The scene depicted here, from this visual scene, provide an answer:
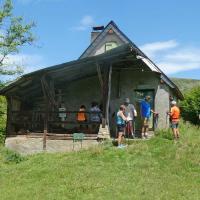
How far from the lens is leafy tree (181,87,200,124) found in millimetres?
38906

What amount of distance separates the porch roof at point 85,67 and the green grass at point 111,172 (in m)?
3.40

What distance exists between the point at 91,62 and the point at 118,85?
281 centimetres

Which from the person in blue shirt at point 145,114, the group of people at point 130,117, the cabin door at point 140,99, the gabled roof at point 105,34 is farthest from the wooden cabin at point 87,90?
the gabled roof at point 105,34

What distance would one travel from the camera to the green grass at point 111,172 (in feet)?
43.2

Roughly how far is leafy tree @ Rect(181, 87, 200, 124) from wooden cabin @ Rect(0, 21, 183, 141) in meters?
14.3

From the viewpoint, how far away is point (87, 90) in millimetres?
23875

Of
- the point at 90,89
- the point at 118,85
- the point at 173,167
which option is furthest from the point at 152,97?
the point at 173,167

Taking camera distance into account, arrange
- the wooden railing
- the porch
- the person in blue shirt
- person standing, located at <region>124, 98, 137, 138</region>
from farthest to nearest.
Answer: the wooden railing, the porch, the person in blue shirt, person standing, located at <region>124, 98, 137, 138</region>

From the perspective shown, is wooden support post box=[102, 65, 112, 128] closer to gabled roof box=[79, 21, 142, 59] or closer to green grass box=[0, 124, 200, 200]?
green grass box=[0, 124, 200, 200]

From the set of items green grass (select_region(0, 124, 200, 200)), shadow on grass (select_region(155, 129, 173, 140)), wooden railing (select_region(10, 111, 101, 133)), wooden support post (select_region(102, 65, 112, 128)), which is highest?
wooden support post (select_region(102, 65, 112, 128))

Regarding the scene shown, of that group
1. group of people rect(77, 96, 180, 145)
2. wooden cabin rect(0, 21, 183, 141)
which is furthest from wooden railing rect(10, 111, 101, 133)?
group of people rect(77, 96, 180, 145)

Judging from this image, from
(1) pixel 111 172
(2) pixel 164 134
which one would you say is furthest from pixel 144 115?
(1) pixel 111 172

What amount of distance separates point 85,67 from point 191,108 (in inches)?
772

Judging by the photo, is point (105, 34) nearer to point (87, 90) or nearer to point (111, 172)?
point (87, 90)
